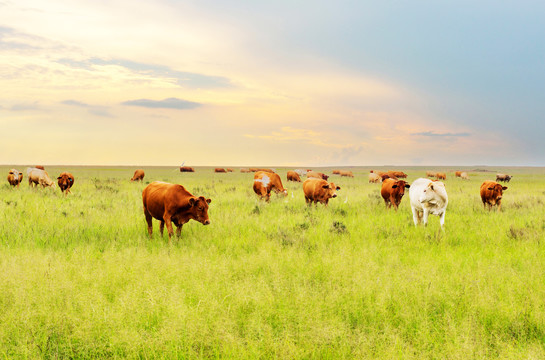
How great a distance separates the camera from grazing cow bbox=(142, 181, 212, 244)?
8836mm

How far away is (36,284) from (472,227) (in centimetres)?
1144

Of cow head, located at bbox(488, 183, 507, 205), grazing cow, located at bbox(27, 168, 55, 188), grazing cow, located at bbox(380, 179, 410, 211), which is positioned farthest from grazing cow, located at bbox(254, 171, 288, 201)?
grazing cow, located at bbox(27, 168, 55, 188)

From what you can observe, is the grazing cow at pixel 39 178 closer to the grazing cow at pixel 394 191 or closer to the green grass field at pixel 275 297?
the green grass field at pixel 275 297

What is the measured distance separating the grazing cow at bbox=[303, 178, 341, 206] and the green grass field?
6.42 metres

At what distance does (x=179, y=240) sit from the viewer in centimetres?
893

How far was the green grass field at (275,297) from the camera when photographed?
3.86m

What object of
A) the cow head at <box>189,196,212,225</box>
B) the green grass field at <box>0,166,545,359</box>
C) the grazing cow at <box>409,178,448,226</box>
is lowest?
the green grass field at <box>0,166,545,359</box>

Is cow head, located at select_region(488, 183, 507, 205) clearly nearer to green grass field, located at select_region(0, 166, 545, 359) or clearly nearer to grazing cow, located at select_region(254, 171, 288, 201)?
green grass field, located at select_region(0, 166, 545, 359)

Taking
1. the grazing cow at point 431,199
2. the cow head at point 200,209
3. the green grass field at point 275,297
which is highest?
the grazing cow at point 431,199

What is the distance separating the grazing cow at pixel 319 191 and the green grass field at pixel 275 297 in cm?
642

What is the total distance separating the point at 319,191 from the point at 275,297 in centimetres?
1131

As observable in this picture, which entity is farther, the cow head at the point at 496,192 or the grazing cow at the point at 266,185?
the grazing cow at the point at 266,185

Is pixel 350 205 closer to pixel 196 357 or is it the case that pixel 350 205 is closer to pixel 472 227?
pixel 472 227

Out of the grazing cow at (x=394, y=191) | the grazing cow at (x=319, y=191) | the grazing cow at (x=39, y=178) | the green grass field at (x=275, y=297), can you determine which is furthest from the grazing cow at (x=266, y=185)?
the grazing cow at (x=39, y=178)
